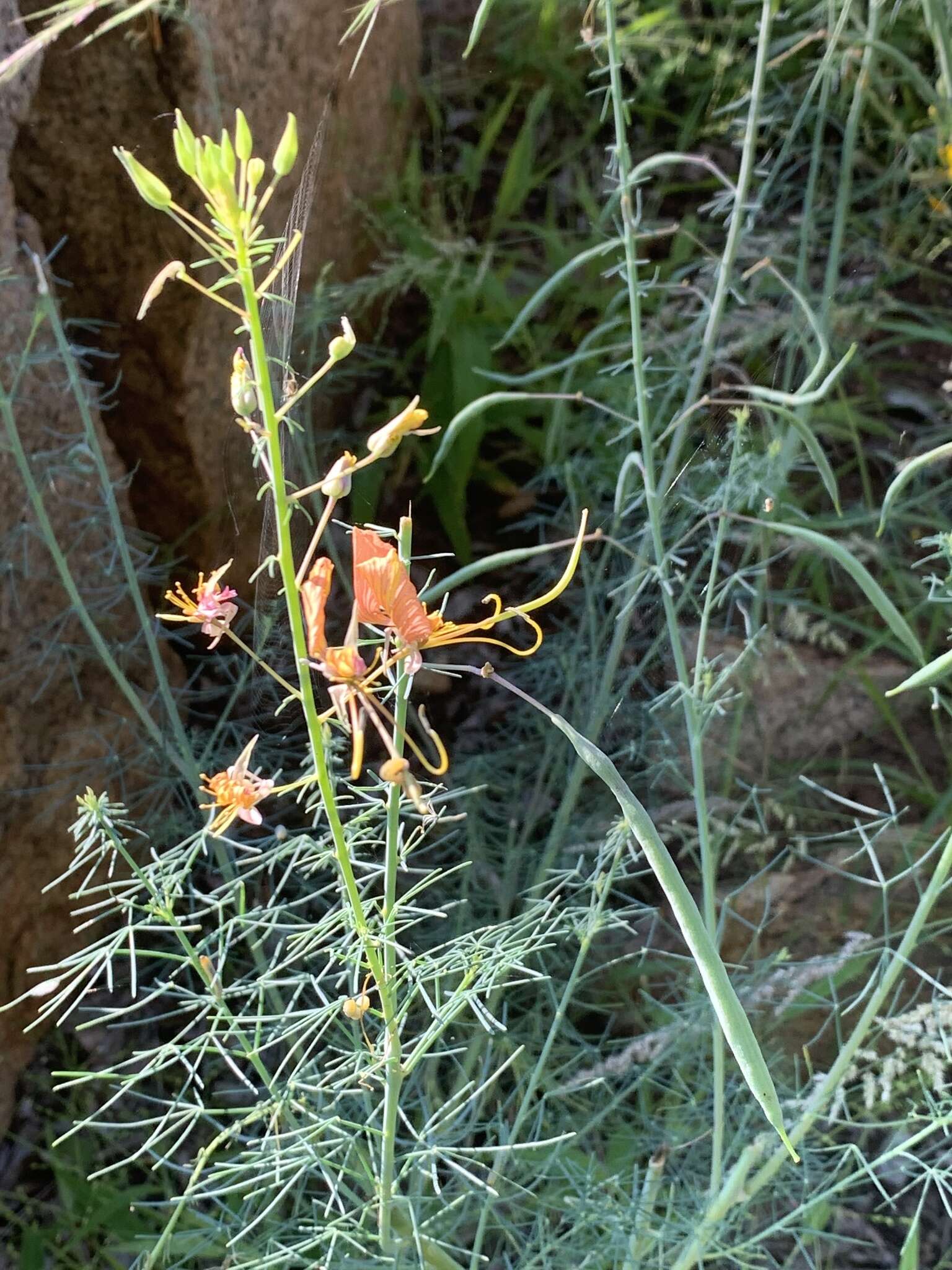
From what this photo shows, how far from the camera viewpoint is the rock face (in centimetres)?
108

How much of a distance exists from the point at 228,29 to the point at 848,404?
94 centimetres

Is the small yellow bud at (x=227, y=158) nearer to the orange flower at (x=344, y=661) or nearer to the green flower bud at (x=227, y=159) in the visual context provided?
the green flower bud at (x=227, y=159)

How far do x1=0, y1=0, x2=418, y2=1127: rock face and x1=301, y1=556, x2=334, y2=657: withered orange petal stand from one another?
1.55 feet

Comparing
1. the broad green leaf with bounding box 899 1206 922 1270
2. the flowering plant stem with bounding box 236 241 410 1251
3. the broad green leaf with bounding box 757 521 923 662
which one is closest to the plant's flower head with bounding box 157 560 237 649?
the flowering plant stem with bounding box 236 241 410 1251

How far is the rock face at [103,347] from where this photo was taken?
108cm

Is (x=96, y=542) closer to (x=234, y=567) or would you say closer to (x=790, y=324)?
(x=234, y=567)

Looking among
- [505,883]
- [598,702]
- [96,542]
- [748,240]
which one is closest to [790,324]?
[748,240]

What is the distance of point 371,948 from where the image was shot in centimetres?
60

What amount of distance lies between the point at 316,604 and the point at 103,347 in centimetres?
89

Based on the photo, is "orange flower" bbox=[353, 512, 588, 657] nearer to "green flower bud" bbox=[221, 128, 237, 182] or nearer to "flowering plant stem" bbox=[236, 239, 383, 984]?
"flowering plant stem" bbox=[236, 239, 383, 984]

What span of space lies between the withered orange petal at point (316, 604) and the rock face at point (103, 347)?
0.47m

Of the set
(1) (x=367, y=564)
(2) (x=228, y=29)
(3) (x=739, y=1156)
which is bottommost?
(3) (x=739, y=1156)

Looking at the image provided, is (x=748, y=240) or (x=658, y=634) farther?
(x=748, y=240)

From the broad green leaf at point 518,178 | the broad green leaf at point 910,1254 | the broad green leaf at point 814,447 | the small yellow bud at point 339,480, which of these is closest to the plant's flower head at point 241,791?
the small yellow bud at point 339,480
